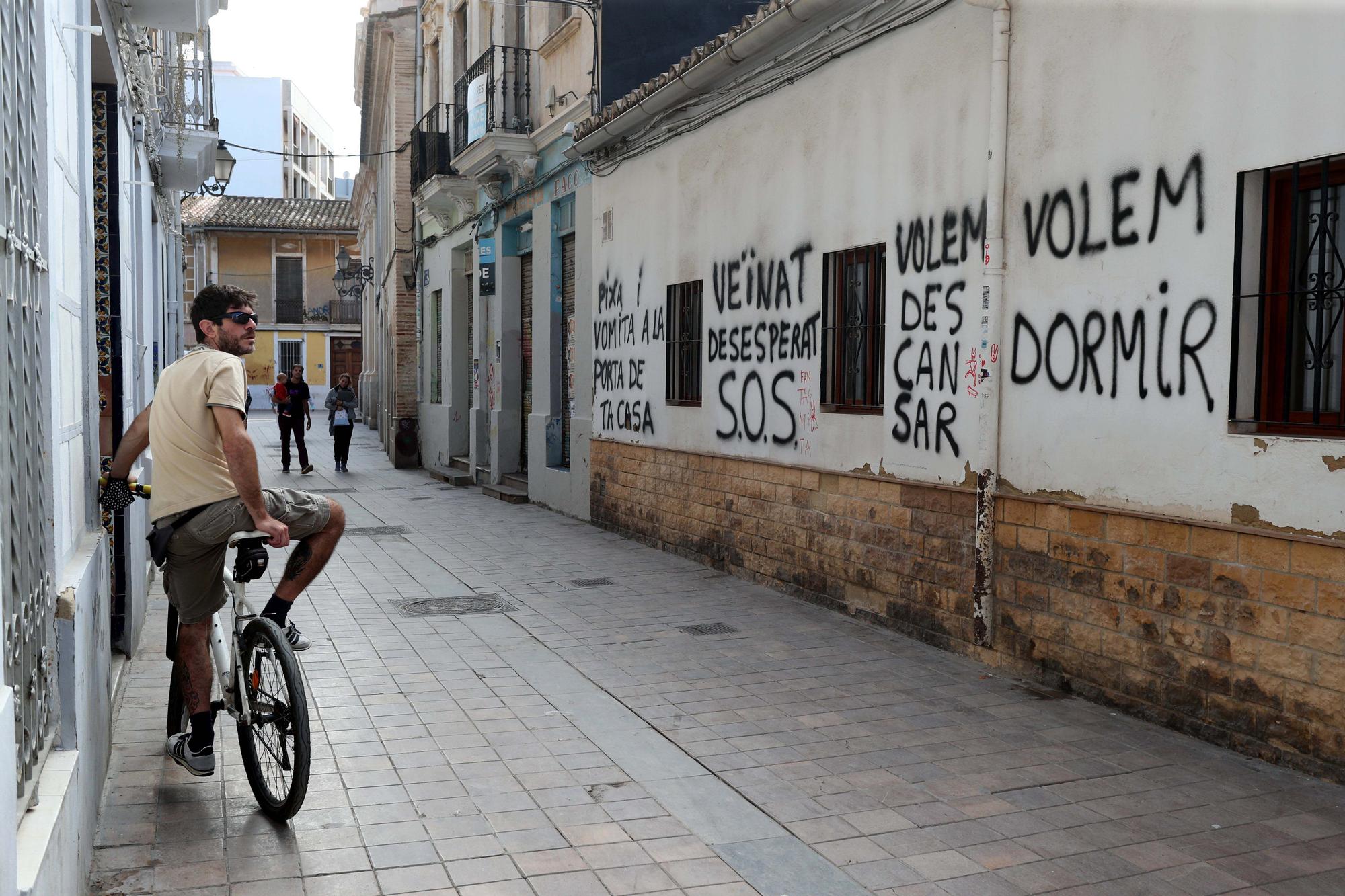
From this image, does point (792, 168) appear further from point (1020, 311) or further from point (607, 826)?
point (607, 826)

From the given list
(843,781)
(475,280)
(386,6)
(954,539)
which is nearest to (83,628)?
(843,781)

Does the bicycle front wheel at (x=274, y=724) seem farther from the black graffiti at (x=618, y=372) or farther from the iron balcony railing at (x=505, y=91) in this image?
the iron balcony railing at (x=505, y=91)

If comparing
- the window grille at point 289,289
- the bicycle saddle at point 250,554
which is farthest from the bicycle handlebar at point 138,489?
the window grille at point 289,289

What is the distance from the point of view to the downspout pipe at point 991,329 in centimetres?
665

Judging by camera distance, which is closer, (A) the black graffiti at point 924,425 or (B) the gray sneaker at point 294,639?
(B) the gray sneaker at point 294,639

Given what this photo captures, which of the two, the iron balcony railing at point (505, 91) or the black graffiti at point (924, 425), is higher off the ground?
the iron balcony railing at point (505, 91)

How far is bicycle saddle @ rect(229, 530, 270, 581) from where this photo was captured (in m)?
4.46

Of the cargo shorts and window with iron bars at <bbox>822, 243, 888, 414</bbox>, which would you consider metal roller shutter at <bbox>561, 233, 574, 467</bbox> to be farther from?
the cargo shorts

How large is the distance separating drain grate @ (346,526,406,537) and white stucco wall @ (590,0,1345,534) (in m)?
4.81

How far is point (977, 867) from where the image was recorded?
4.05 metres

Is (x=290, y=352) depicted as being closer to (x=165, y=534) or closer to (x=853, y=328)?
(x=853, y=328)

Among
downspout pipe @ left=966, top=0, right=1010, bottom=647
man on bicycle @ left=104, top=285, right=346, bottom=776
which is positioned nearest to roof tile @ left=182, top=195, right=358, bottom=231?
downspout pipe @ left=966, top=0, right=1010, bottom=647

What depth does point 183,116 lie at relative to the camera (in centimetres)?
1177

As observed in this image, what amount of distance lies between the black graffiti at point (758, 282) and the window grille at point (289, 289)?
4430 centimetres
